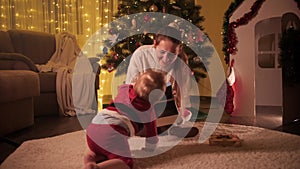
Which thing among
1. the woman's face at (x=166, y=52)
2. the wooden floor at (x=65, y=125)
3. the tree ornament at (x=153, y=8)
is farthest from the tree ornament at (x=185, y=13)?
the woman's face at (x=166, y=52)

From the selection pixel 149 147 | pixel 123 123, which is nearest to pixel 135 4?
pixel 149 147

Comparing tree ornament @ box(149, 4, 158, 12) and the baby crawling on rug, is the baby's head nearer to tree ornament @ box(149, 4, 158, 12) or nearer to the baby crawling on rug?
the baby crawling on rug

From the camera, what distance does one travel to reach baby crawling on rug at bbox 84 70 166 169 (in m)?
1.21

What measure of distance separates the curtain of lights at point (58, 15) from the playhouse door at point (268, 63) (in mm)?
2092

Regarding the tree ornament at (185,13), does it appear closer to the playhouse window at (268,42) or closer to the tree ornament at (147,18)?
the tree ornament at (147,18)

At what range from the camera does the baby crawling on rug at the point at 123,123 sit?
3.98 feet

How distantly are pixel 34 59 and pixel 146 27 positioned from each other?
52.2 inches

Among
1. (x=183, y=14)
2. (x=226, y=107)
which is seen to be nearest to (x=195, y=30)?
(x=183, y=14)

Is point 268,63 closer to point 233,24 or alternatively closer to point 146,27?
point 233,24

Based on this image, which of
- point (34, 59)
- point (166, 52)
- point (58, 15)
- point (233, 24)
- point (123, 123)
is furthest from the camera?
point (58, 15)

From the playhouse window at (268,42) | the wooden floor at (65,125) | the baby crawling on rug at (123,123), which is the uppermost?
the playhouse window at (268,42)

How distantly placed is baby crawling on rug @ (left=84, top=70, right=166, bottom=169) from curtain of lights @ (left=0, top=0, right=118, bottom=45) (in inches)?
125

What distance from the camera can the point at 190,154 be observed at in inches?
58.6

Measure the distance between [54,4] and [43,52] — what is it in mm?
1023
